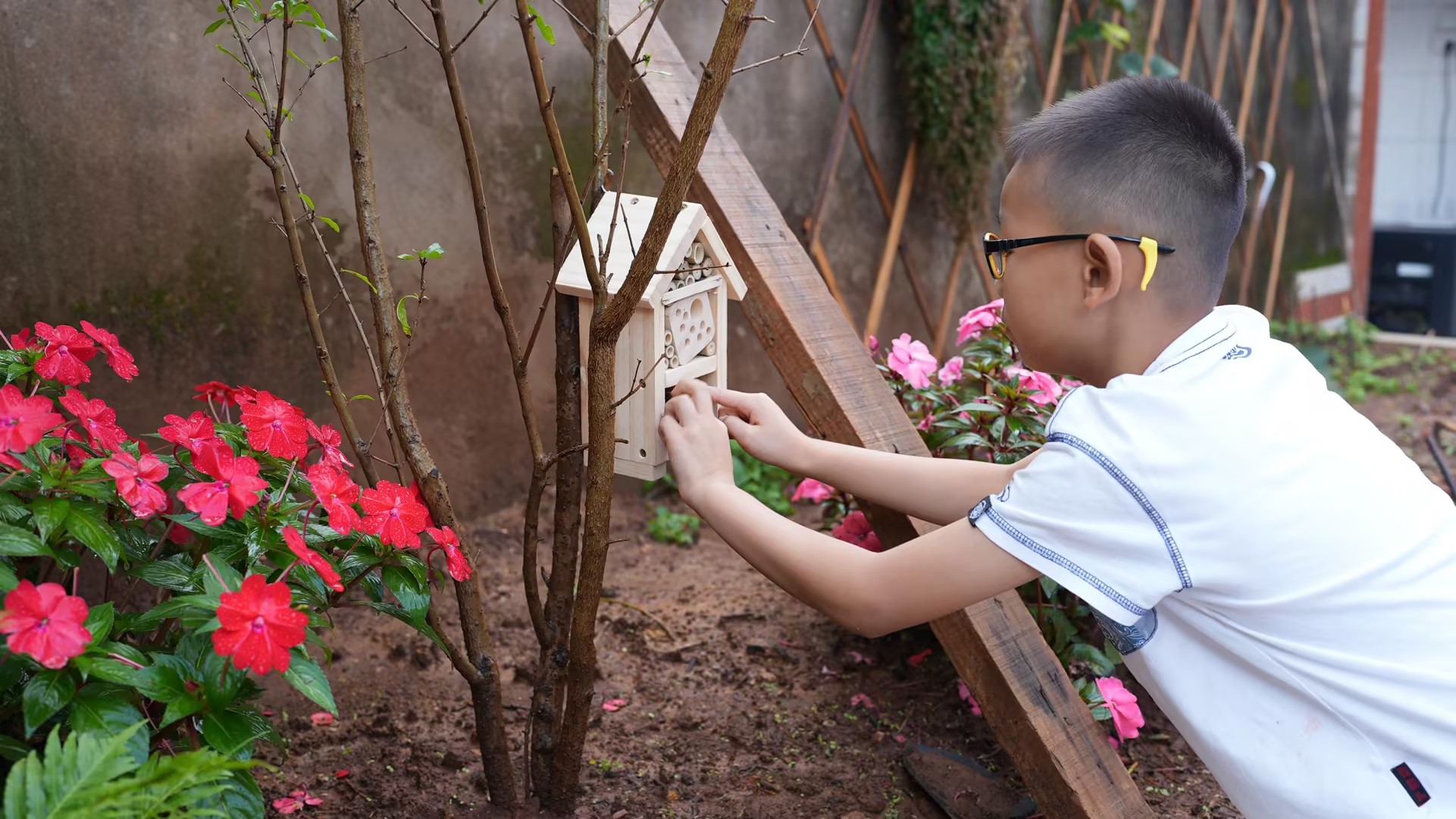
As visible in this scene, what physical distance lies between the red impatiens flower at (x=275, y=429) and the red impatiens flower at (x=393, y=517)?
11cm

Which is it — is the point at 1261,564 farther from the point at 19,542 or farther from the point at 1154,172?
the point at 19,542

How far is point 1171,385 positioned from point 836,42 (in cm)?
287

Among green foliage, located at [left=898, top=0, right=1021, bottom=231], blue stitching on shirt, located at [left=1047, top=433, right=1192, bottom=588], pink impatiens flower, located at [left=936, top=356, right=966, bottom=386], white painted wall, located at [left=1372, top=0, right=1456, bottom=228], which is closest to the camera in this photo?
blue stitching on shirt, located at [left=1047, top=433, right=1192, bottom=588]

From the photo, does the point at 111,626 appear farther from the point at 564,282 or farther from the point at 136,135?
the point at 136,135

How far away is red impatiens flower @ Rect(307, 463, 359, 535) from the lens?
1.19 m

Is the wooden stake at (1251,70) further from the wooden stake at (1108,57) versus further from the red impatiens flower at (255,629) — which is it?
the red impatiens flower at (255,629)

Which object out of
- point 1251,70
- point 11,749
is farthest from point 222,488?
point 1251,70

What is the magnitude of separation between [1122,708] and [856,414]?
66 centimetres

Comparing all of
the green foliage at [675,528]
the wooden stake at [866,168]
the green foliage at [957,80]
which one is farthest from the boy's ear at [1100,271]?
the green foliage at [957,80]

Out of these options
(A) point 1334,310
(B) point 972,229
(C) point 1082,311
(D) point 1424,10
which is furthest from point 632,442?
(D) point 1424,10

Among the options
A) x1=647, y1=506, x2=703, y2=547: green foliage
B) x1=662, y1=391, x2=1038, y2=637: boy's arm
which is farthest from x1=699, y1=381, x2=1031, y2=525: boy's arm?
x1=647, y1=506, x2=703, y2=547: green foliage

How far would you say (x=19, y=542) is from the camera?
3.30 ft

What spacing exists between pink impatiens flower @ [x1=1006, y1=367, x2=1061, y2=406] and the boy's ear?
774mm

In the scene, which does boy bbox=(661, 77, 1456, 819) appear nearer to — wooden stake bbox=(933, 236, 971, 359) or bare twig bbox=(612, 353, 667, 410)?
bare twig bbox=(612, 353, 667, 410)
